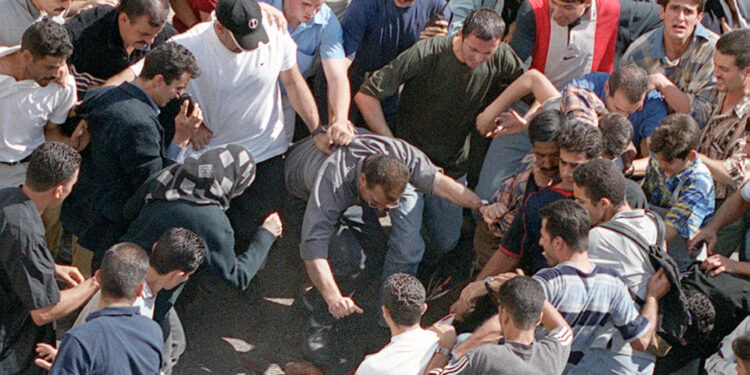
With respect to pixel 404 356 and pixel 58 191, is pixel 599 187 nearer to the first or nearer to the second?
pixel 404 356

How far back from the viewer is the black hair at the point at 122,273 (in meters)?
4.49

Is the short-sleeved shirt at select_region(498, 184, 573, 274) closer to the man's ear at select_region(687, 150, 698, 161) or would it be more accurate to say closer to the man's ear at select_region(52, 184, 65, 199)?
the man's ear at select_region(687, 150, 698, 161)

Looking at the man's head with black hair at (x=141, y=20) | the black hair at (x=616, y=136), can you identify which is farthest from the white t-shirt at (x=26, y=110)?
the black hair at (x=616, y=136)

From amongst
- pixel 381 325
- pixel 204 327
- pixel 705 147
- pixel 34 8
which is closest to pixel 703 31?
pixel 705 147

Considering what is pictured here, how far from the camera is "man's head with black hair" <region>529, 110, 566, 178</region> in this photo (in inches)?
214

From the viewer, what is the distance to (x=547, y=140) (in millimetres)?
5430

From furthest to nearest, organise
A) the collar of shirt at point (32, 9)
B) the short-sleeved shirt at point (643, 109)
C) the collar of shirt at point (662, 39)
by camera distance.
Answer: the collar of shirt at point (662, 39), the short-sleeved shirt at point (643, 109), the collar of shirt at point (32, 9)

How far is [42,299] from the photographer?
15.7 ft

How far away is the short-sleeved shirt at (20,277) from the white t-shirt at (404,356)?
157cm

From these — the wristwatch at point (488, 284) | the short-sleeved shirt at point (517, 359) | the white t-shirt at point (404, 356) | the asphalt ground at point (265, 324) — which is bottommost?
the asphalt ground at point (265, 324)

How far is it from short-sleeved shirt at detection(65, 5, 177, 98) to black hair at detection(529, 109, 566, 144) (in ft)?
7.94

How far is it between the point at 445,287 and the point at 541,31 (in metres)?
1.76

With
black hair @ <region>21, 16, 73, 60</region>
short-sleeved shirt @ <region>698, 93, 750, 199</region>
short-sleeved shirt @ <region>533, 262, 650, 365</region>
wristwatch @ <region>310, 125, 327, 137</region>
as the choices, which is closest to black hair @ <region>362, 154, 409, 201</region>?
wristwatch @ <region>310, 125, 327, 137</region>

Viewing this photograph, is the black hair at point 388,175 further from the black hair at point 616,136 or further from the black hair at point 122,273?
the black hair at point 122,273
